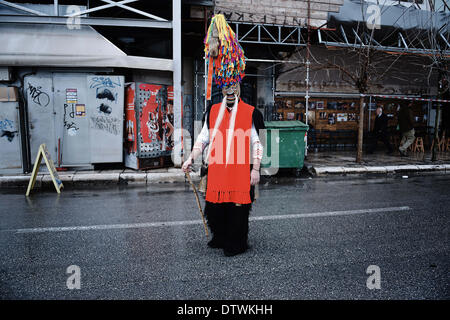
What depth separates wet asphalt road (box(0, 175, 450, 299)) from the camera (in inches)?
112

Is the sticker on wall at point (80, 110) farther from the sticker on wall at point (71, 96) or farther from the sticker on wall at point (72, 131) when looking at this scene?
the sticker on wall at point (72, 131)

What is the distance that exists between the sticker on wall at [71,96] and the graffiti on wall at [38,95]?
490 millimetres

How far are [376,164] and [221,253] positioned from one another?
7962 mm

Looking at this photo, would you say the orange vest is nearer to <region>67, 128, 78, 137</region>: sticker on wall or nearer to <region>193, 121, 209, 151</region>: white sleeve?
<region>193, 121, 209, 151</region>: white sleeve

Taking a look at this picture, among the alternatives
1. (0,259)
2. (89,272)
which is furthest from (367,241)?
(0,259)

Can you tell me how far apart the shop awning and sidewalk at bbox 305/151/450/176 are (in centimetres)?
571

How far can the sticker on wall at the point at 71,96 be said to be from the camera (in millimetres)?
8758

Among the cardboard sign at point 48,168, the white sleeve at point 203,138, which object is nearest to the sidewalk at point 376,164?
the white sleeve at point 203,138

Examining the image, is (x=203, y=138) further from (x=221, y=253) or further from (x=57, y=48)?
(x=57, y=48)

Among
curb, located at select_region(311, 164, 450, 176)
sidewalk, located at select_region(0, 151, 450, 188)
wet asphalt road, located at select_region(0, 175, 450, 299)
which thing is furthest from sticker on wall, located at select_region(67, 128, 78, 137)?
curb, located at select_region(311, 164, 450, 176)

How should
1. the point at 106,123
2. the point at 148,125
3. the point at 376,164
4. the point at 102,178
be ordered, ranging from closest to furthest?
the point at 102,178, the point at 106,123, the point at 148,125, the point at 376,164

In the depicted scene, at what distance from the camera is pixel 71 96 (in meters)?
8.77

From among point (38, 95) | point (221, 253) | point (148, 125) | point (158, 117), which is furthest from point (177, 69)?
point (221, 253)

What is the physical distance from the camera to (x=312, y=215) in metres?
5.12
